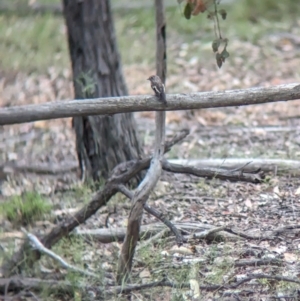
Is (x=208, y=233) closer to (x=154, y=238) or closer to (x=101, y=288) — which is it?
(x=154, y=238)

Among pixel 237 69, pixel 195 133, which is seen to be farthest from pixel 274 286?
pixel 237 69

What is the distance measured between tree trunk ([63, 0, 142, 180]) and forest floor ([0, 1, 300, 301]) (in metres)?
0.21

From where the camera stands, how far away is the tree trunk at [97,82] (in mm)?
3914

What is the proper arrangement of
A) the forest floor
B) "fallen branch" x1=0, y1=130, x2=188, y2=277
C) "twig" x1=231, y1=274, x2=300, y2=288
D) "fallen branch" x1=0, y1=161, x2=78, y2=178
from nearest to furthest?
"twig" x1=231, y1=274, x2=300, y2=288
the forest floor
"fallen branch" x1=0, y1=130, x2=188, y2=277
"fallen branch" x1=0, y1=161, x2=78, y2=178

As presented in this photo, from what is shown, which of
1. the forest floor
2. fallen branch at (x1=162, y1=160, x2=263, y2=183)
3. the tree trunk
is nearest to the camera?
fallen branch at (x1=162, y1=160, x2=263, y2=183)

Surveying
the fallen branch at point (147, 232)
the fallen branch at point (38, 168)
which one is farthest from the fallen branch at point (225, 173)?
the fallen branch at point (38, 168)

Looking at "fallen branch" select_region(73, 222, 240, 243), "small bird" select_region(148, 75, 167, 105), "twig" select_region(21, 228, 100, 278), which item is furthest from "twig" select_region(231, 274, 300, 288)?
"small bird" select_region(148, 75, 167, 105)

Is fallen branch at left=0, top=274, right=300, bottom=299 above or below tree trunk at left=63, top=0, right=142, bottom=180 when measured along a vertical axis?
below

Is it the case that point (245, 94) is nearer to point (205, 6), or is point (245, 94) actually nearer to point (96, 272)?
point (205, 6)

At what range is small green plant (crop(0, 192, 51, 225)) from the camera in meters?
3.77

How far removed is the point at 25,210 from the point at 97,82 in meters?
0.81

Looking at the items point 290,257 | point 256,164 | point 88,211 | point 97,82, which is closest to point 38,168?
point 97,82

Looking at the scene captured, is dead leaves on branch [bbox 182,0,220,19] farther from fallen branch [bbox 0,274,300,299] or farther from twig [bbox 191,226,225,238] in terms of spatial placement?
fallen branch [bbox 0,274,300,299]

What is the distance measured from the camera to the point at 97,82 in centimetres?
395
